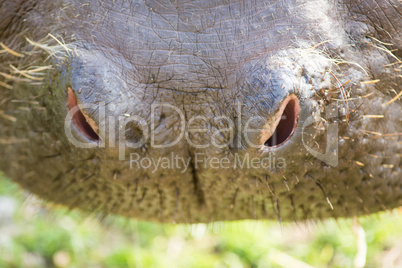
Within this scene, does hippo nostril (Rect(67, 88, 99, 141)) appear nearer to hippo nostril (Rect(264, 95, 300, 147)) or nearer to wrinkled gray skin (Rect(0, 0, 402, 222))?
wrinkled gray skin (Rect(0, 0, 402, 222))

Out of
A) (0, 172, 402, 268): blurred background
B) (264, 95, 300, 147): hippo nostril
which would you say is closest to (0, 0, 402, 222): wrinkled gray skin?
(264, 95, 300, 147): hippo nostril

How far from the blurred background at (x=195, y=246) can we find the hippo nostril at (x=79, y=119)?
6.71 feet

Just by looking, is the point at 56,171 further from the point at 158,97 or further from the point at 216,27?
the point at 216,27

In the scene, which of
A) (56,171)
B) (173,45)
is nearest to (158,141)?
(173,45)

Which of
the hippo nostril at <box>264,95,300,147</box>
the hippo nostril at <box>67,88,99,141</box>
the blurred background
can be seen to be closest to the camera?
the hippo nostril at <box>264,95,300,147</box>

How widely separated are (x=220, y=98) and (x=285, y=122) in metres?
0.24

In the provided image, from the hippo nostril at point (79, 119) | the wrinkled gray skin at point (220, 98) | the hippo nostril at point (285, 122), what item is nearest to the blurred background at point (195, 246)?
the wrinkled gray skin at point (220, 98)

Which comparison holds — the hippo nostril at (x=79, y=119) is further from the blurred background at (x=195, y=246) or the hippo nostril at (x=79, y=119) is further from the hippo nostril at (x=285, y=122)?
the blurred background at (x=195, y=246)

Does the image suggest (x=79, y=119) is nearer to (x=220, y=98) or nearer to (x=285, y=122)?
(x=220, y=98)

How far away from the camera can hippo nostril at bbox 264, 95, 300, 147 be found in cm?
176

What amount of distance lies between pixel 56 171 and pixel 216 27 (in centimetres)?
85

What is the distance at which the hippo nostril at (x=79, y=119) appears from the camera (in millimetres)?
1878

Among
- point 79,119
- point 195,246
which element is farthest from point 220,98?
point 195,246

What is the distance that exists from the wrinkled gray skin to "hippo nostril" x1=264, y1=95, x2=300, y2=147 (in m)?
0.02
